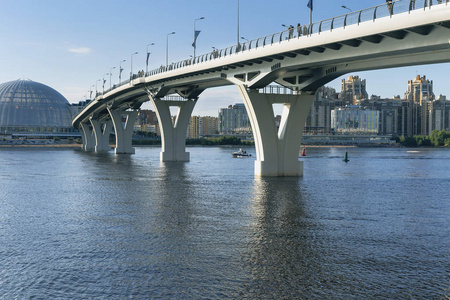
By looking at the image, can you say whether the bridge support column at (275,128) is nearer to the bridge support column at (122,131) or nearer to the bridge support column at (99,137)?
the bridge support column at (122,131)

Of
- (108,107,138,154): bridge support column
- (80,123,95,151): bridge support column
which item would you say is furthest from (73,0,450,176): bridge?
(80,123,95,151): bridge support column

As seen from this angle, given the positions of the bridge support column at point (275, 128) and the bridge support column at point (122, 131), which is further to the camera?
the bridge support column at point (122, 131)

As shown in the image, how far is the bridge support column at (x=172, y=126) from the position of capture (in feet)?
250

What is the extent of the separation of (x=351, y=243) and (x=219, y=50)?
3339 cm

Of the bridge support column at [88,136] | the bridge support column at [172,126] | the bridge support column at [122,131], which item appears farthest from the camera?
the bridge support column at [88,136]

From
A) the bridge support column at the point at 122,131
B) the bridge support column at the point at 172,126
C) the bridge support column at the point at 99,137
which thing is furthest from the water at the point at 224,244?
the bridge support column at the point at 99,137

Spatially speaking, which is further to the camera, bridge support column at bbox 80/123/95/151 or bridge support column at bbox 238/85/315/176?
bridge support column at bbox 80/123/95/151

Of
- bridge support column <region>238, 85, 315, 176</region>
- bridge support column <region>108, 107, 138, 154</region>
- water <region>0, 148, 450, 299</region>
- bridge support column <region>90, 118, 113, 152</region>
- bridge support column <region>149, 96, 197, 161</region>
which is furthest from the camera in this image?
bridge support column <region>90, 118, 113, 152</region>

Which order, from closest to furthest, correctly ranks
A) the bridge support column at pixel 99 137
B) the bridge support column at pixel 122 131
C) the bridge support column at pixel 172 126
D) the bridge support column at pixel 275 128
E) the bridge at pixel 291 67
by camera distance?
1. the bridge at pixel 291 67
2. the bridge support column at pixel 275 128
3. the bridge support column at pixel 172 126
4. the bridge support column at pixel 122 131
5. the bridge support column at pixel 99 137

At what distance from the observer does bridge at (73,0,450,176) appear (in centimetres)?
2962

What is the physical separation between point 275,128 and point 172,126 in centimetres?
3265

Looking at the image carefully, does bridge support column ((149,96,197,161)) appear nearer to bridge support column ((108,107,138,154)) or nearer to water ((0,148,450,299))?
bridge support column ((108,107,138,154))

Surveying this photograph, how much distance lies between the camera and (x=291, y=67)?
42.3 m

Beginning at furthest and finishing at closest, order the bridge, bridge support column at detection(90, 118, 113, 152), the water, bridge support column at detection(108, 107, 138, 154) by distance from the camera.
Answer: bridge support column at detection(90, 118, 113, 152) → bridge support column at detection(108, 107, 138, 154) → the bridge → the water
